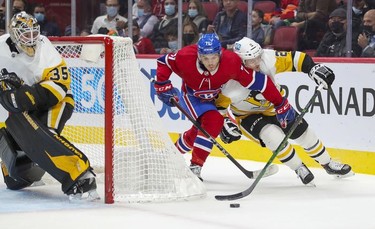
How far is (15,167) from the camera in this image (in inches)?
229

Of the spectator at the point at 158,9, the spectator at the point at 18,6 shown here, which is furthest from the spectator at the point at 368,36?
the spectator at the point at 18,6

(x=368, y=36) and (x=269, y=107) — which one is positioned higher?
(x=368, y=36)

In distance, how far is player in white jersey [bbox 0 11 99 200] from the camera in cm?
543

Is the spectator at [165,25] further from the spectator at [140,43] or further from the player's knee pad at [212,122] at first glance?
the player's knee pad at [212,122]

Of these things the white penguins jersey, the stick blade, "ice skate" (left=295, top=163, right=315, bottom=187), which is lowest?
"ice skate" (left=295, top=163, right=315, bottom=187)

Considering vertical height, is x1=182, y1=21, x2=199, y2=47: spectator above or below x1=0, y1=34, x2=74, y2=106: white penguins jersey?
below

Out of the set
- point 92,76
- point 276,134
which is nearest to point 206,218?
point 276,134

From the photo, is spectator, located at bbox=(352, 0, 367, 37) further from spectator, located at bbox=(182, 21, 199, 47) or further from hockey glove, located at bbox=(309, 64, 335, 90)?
spectator, located at bbox=(182, 21, 199, 47)

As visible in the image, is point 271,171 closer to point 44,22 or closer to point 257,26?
point 257,26

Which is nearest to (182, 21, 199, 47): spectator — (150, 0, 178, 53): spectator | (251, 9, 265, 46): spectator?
(150, 0, 178, 53): spectator

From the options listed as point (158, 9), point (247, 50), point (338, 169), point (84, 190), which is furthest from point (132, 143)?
point (158, 9)

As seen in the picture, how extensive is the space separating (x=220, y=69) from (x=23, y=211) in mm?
1425

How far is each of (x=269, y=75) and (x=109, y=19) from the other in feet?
10.2

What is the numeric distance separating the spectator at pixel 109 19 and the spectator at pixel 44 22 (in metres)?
0.55
